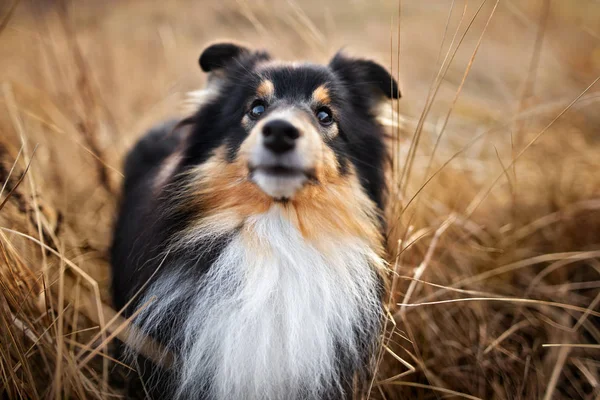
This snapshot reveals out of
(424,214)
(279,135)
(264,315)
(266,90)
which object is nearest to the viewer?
(279,135)

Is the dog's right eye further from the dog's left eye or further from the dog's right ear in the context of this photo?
the dog's right ear

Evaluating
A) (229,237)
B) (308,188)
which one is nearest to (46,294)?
(229,237)

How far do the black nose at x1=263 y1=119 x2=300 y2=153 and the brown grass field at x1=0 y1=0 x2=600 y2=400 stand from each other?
0.75 meters

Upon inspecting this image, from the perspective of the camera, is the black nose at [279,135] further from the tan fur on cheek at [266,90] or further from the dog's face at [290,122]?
the tan fur on cheek at [266,90]

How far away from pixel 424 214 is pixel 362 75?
60.9 inches

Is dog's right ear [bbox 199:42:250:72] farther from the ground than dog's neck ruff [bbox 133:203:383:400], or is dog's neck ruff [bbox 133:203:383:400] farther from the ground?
dog's right ear [bbox 199:42:250:72]

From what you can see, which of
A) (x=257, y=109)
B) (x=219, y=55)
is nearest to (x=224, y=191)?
(x=257, y=109)

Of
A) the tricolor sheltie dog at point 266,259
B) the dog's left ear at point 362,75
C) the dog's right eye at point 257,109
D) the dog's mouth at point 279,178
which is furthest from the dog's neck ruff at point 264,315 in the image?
the dog's left ear at point 362,75

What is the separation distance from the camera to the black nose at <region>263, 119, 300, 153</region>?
2.19 meters

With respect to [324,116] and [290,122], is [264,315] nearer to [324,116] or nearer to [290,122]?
[290,122]

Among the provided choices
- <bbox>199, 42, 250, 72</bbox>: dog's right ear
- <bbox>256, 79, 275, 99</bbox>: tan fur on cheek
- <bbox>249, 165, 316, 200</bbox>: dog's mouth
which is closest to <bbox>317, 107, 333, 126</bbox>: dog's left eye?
<bbox>256, 79, 275, 99</bbox>: tan fur on cheek

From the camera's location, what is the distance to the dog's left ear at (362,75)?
2.91 m

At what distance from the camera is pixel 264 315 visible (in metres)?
2.39

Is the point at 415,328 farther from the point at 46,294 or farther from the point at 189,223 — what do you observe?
the point at 46,294
